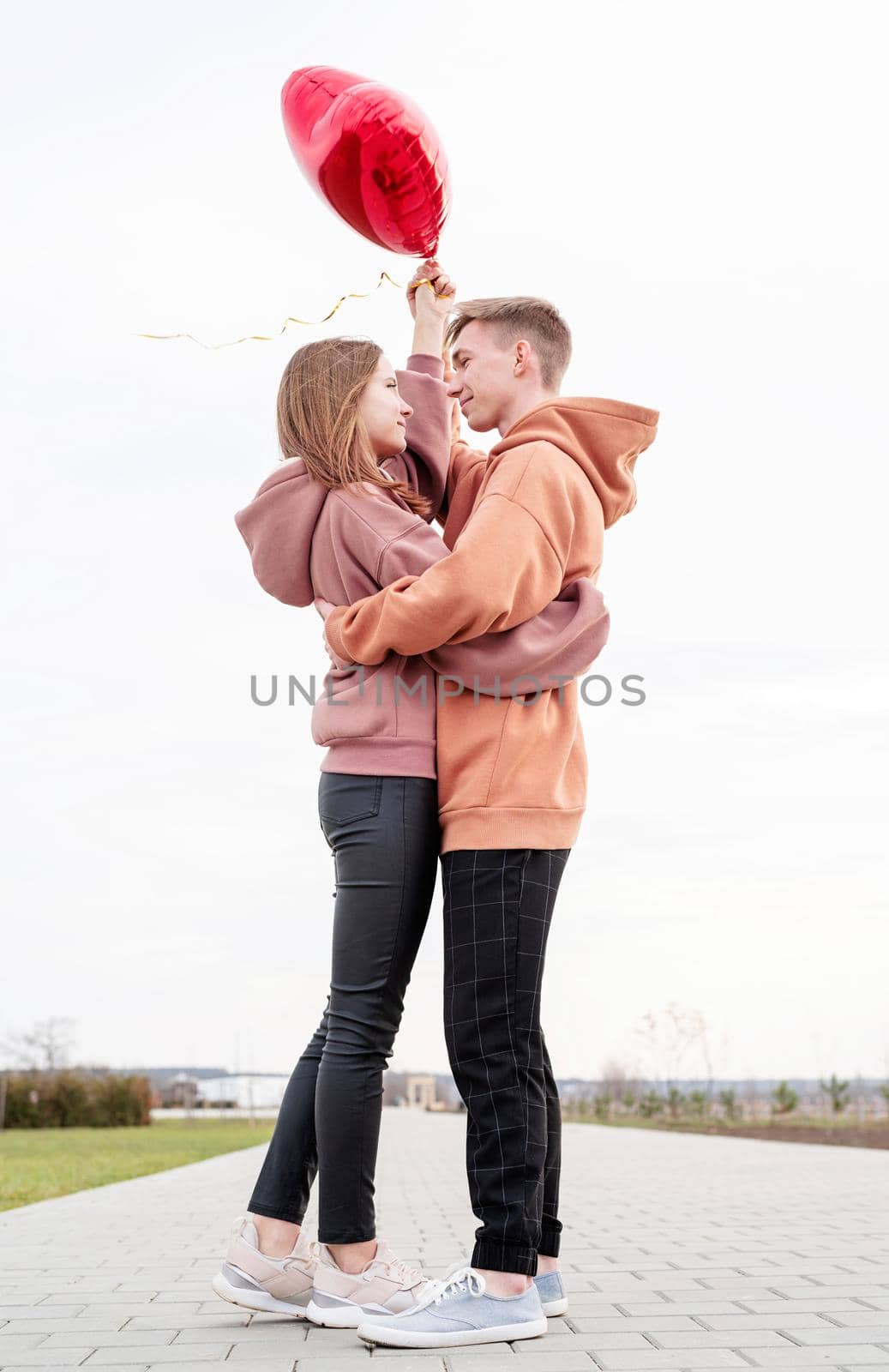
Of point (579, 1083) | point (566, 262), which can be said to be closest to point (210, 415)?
point (566, 262)

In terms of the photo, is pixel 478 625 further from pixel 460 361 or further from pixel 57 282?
pixel 57 282

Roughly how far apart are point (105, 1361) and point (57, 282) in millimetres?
5780

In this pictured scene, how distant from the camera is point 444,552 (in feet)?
8.98

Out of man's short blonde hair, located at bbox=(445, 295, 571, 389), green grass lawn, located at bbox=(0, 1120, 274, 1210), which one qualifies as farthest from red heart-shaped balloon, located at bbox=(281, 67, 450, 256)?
green grass lawn, located at bbox=(0, 1120, 274, 1210)

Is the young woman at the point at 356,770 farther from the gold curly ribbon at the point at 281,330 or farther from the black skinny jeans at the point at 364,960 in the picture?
the gold curly ribbon at the point at 281,330

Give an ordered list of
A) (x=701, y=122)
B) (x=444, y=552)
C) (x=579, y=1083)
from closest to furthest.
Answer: (x=444, y=552) → (x=701, y=122) → (x=579, y=1083)

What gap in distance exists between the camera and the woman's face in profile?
110 inches

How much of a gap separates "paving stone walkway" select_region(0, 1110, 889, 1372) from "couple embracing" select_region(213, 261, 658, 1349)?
0.52ft

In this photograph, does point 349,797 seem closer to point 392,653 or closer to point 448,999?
point 392,653

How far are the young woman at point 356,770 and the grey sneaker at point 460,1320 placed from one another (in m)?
0.07

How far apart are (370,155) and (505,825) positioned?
1.77m

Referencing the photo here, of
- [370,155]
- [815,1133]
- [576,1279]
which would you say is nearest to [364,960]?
[576,1279]

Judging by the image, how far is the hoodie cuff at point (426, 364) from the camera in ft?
9.88

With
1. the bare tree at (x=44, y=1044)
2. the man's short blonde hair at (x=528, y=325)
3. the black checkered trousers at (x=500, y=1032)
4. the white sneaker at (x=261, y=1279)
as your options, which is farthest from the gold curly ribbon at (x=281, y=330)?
the bare tree at (x=44, y=1044)
